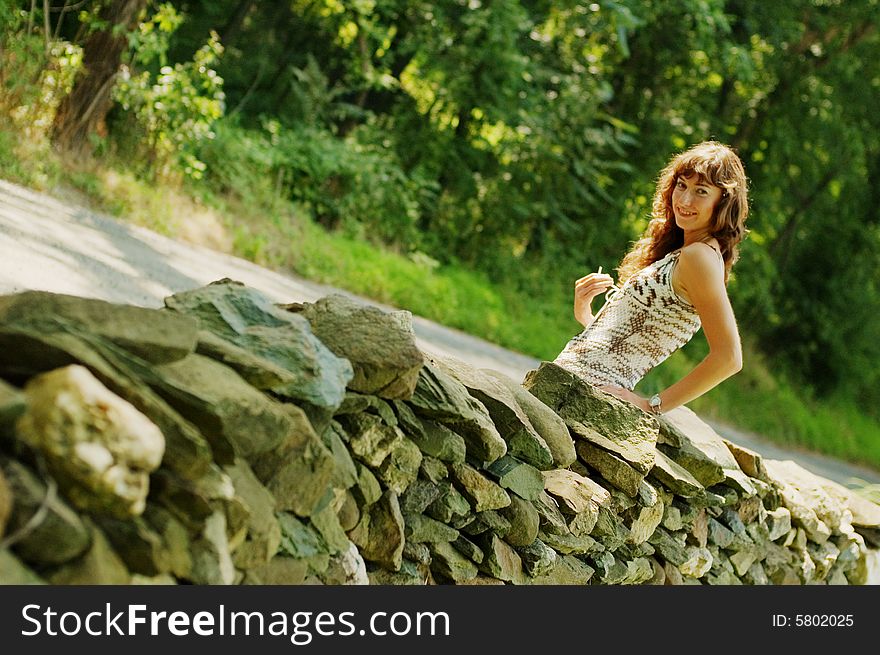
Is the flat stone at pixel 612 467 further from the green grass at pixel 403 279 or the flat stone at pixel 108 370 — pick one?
the green grass at pixel 403 279

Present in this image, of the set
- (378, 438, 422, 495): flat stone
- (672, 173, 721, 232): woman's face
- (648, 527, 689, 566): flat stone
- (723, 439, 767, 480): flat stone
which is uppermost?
(672, 173, 721, 232): woman's face

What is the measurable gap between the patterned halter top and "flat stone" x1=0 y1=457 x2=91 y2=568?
261 cm

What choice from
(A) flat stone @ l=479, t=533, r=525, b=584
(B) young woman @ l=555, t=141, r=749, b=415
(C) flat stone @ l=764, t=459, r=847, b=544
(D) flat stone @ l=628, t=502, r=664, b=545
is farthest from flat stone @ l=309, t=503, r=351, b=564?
(C) flat stone @ l=764, t=459, r=847, b=544

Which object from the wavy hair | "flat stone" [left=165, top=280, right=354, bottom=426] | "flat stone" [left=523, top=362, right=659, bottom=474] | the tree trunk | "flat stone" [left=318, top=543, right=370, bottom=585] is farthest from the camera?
the tree trunk

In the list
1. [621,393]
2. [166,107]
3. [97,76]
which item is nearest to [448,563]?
[621,393]

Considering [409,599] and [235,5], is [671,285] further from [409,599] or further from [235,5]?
[235,5]

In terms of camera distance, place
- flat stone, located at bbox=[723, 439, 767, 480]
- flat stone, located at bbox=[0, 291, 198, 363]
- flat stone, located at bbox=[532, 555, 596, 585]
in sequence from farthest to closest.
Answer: flat stone, located at bbox=[723, 439, 767, 480] → flat stone, located at bbox=[532, 555, 596, 585] → flat stone, located at bbox=[0, 291, 198, 363]

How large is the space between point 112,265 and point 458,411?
14.8 ft

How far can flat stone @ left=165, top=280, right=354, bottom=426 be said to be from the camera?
8.43 feet

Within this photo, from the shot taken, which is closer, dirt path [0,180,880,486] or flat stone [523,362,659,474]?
flat stone [523,362,659,474]

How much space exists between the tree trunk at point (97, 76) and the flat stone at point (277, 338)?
350 inches

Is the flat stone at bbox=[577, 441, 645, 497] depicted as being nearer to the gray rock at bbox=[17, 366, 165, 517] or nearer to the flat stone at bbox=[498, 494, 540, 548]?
the flat stone at bbox=[498, 494, 540, 548]

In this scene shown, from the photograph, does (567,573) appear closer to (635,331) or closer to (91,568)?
(635,331)

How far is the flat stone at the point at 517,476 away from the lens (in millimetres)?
3391
